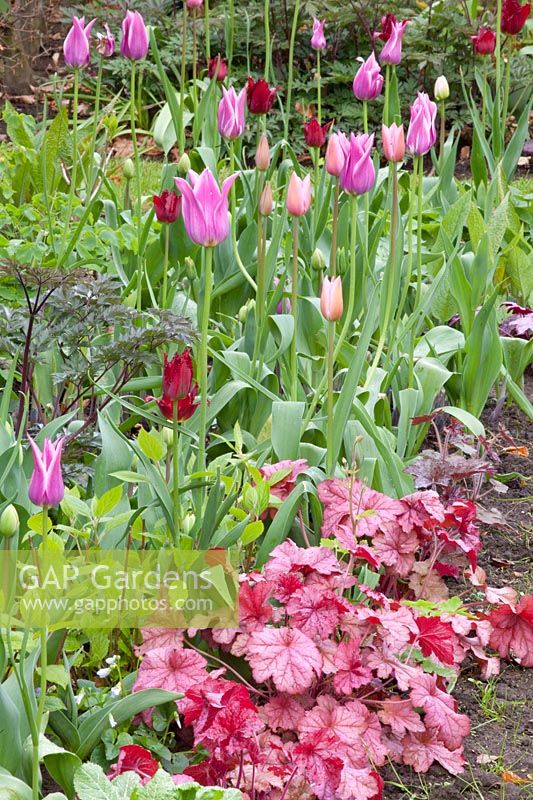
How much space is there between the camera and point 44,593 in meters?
1.54

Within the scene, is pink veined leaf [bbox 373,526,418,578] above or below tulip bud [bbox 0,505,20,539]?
below

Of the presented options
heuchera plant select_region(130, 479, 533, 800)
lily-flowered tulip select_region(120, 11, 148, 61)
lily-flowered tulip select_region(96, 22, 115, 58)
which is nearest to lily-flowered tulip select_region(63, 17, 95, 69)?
lily-flowered tulip select_region(120, 11, 148, 61)

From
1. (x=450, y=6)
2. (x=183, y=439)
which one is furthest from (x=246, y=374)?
(x=450, y=6)

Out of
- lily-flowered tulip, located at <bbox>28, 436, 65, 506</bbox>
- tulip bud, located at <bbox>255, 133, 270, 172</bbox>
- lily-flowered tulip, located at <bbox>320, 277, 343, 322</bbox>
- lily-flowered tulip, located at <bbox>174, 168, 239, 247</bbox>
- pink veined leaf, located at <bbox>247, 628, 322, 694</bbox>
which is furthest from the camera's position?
tulip bud, located at <bbox>255, 133, 270, 172</bbox>

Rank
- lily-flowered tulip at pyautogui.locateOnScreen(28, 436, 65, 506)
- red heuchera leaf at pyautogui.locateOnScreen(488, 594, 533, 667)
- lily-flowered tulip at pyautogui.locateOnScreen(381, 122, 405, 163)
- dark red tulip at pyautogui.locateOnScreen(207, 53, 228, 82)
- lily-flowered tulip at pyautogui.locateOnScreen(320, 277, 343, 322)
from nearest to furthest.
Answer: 1. lily-flowered tulip at pyautogui.locateOnScreen(28, 436, 65, 506)
2. lily-flowered tulip at pyautogui.locateOnScreen(320, 277, 343, 322)
3. red heuchera leaf at pyautogui.locateOnScreen(488, 594, 533, 667)
4. lily-flowered tulip at pyautogui.locateOnScreen(381, 122, 405, 163)
5. dark red tulip at pyautogui.locateOnScreen(207, 53, 228, 82)

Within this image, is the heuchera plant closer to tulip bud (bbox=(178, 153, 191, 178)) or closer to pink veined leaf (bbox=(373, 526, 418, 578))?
pink veined leaf (bbox=(373, 526, 418, 578))

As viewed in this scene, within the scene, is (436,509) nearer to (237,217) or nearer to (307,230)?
(307,230)

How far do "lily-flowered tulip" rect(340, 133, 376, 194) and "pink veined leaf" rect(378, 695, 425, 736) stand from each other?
112 cm

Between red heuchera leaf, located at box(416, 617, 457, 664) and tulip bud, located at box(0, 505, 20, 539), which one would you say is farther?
red heuchera leaf, located at box(416, 617, 457, 664)

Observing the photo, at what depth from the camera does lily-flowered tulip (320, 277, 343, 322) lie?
189 centimetres

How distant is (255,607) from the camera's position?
181 cm

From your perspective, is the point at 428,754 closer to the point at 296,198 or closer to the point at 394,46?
the point at 296,198

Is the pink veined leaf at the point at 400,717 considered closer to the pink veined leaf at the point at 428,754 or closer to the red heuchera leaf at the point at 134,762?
the pink veined leaf at the point at 428,754

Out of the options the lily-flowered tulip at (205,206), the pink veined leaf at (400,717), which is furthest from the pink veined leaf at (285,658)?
the lily-flowered tulip at (205,206)
